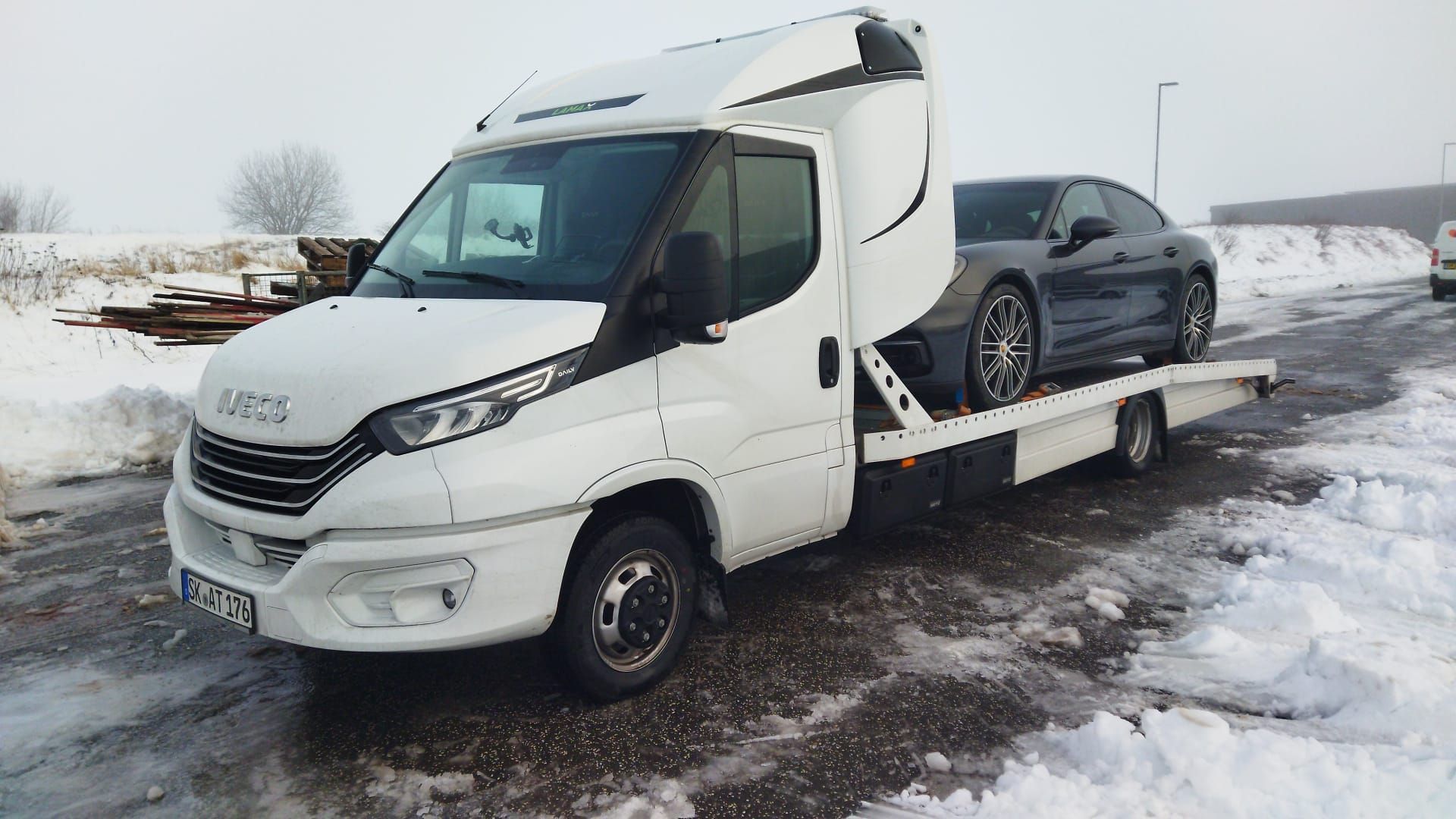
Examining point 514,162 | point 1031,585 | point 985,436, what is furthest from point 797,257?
point 1031,585

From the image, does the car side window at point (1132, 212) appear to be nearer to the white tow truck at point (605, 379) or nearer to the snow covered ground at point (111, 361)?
the white tow truck at point (605, 379)

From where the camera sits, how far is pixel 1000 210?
677 cm

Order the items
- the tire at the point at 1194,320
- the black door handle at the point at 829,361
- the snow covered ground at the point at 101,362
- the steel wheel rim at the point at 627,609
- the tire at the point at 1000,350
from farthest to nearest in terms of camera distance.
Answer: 1. the snow covered ground at the point at 101,362
2. the tire at the point at 1194,320
3. the tire at the point at 1000,350
4. the black door handle at the point at 829,361
5. the steel wheel rim at the point at 627,609

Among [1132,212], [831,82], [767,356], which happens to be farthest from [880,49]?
[1132,212]

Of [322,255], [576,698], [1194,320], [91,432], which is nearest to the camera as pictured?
[576,698]

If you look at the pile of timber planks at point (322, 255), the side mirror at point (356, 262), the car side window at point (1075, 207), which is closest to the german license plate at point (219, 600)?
the side mirror at point (356, 262)

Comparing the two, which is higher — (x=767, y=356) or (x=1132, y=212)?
(x=1132, y=212)

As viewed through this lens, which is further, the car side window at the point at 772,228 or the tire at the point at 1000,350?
the tire at the point at 1000,350

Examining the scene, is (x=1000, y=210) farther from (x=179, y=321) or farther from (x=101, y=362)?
(x=101, y=362)

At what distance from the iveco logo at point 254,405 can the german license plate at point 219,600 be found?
62cm

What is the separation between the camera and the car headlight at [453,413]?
10.6 ft

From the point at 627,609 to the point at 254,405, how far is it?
1.54m

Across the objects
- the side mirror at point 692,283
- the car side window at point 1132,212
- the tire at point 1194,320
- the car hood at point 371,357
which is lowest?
the tire at point 1194,320

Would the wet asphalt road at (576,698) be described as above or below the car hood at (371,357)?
below
